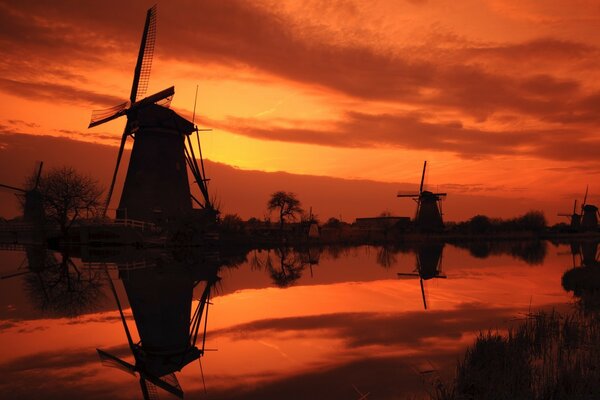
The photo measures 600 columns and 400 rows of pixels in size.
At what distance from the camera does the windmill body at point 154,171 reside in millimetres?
38031

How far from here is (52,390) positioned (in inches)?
290

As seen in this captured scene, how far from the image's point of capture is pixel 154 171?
1502 inches

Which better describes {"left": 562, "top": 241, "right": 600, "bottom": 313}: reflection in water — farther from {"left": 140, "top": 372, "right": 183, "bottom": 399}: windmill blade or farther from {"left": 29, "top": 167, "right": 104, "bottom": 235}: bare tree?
{"left": 29, "top": 167, "right": 104, "bottom": 235}: bare tree

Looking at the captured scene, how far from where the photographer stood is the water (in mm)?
7785

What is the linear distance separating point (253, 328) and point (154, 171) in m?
28.4

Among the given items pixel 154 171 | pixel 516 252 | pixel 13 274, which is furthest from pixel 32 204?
pixel 516 252

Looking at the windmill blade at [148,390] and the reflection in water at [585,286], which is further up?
the reflection in water at [585,286]

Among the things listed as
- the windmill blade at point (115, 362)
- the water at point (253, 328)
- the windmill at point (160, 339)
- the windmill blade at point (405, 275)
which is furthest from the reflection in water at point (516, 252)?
the windmill blade at point (115, 362)

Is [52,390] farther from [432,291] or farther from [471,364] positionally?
[432,291]

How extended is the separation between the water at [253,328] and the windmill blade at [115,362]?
0.14 metres

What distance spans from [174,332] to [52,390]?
411cm

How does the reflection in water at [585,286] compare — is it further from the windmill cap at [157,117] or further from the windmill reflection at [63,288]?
the windmill cap at [157,117]

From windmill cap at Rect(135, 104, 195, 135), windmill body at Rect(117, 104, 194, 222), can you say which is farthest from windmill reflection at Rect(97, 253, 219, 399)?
windmill cap at Rect(135, 104, 195, 135)

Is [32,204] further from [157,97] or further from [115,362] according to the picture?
[115,362]
